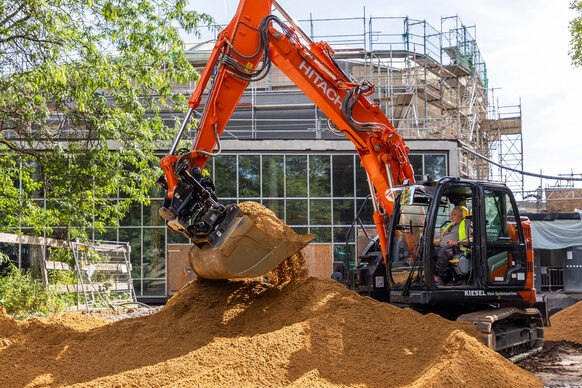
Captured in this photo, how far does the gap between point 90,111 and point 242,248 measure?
7.44 meters

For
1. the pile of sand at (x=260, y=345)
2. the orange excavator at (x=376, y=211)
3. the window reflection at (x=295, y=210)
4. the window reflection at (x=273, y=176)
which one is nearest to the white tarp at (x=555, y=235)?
the window reflection at (x=295, y=210)

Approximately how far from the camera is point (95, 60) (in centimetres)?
1212

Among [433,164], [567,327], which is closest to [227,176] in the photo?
[433,164]

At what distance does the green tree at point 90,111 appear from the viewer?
12.0 metres

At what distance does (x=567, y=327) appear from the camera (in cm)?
1260

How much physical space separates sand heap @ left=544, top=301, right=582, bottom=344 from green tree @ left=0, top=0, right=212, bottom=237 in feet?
30.5

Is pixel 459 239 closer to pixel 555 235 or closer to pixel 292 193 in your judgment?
pixel 292 193

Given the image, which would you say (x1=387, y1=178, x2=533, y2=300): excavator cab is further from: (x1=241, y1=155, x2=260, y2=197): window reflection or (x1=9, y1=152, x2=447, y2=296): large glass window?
(x1=241, y1=155, x2=260, y2=197): window reflection

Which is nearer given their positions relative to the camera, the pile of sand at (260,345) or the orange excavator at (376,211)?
the pile of sand at (260,345)

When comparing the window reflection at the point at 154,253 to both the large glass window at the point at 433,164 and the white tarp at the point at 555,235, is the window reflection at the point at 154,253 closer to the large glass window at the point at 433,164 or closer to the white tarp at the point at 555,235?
the large glass window at the point at 433,164

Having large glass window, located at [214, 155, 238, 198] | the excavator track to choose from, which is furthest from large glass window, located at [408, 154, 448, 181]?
the excavator track

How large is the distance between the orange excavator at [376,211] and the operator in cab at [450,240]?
0.13 feet

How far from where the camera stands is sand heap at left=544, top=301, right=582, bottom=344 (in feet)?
38.7

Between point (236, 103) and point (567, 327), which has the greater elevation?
point (236, 103)
